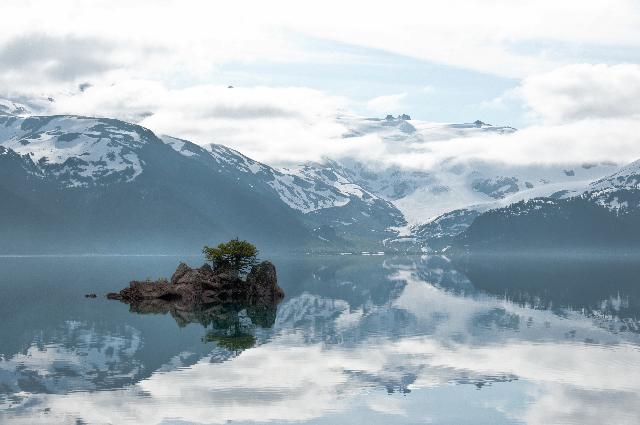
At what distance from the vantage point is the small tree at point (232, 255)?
6580 inches

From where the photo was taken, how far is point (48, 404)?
64.8 m

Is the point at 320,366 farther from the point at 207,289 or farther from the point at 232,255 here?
the point at 232,255

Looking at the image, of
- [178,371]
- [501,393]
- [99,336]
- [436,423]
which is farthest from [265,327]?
[436,423]

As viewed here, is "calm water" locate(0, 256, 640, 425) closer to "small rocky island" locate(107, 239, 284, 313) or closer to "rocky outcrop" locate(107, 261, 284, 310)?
"small rocky island" locate(107, 239, 284, 313)

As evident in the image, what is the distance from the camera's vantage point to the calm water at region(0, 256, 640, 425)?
6328 centimetres

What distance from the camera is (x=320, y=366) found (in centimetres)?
8275

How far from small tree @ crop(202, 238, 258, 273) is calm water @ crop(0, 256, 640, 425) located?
28.2 metres

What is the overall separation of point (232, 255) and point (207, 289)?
32.9ft

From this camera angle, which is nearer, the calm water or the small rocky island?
the calm water

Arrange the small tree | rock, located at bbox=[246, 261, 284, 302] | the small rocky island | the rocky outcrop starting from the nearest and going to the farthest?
1. the small rocky island
2. the rocky outcrop
3. rock, located at bbox=[246, 261, 284, 302]
4. the small tree

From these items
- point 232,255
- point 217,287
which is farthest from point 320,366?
point 232,255

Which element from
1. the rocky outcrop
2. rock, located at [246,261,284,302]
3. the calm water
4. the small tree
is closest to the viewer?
the calm water

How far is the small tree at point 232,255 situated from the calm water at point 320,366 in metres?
28.2

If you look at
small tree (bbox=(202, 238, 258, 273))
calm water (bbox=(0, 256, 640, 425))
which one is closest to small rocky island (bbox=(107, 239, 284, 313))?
small tree (bbox=(202, 238, 258, 273))
